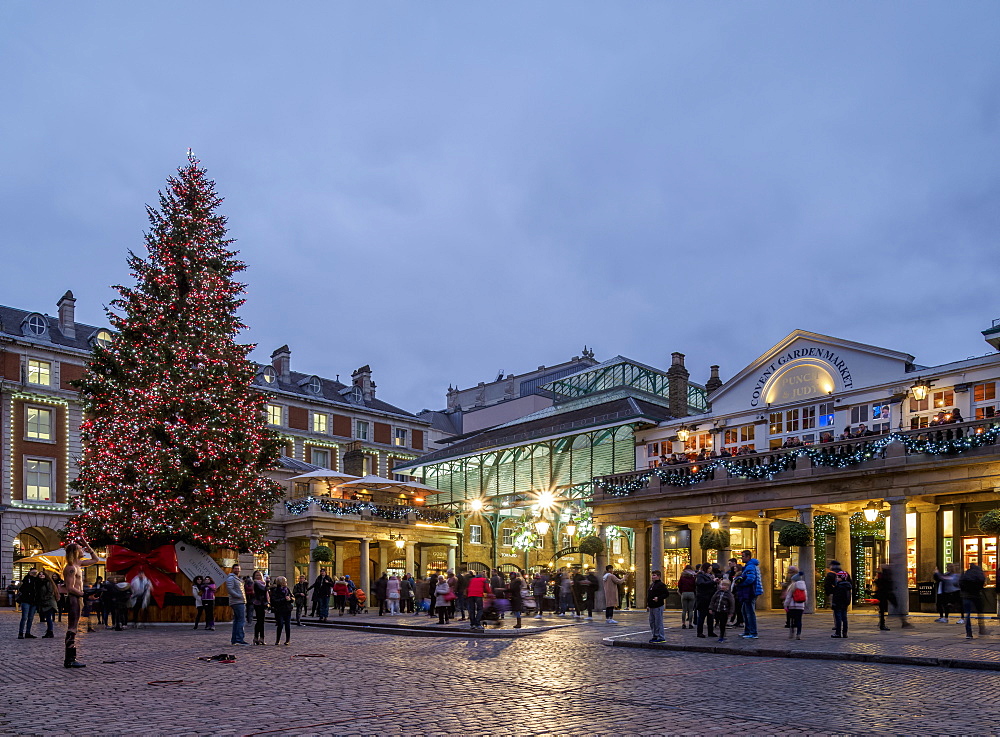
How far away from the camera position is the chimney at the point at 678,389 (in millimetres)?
40875

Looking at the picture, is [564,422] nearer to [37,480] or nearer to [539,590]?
[539,590]

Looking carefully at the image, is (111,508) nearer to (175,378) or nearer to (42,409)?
(175,378)

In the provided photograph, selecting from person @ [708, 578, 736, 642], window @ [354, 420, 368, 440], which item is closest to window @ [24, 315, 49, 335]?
window @ [354, 420, 368, 440]

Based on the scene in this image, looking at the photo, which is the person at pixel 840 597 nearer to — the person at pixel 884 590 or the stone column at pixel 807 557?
the person at pixel 884 590

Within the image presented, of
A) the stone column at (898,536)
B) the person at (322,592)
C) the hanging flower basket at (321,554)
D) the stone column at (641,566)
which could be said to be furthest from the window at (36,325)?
the stone column at (898,536)

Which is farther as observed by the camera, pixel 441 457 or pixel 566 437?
pixel 441 457

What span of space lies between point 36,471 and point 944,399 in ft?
144

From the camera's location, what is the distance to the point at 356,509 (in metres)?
45.5

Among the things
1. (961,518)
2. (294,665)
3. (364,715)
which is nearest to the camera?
(364,715)

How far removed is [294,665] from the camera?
1572cm

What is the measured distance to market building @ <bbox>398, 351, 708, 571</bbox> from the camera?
3991 centimetres

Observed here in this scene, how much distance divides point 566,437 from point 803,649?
79.8 feet

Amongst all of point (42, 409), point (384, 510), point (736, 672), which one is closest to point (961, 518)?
point (736, 672)

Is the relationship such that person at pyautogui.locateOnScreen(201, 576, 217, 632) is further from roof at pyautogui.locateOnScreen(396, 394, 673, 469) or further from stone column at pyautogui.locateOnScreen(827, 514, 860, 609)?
stone column at pyautogui.locateOnScreen(827, 514, 860, 609)
